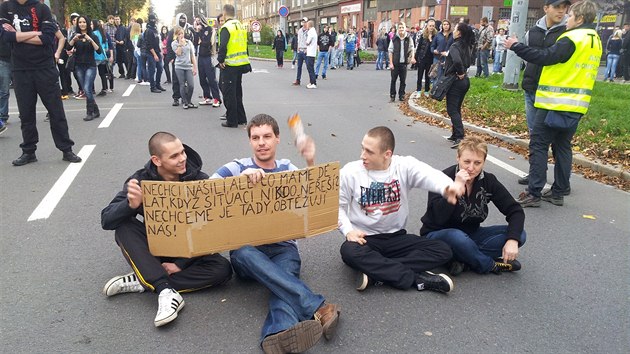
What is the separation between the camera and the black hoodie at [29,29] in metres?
Answer: 5.84

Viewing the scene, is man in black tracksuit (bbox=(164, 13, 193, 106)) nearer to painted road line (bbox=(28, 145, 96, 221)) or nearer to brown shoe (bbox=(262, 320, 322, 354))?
painted road line (bbox=(28, 145, 96, 221))

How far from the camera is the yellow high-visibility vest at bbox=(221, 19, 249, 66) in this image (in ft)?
29.0

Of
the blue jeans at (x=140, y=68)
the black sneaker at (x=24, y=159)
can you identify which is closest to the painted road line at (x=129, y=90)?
the blue jeans at (x=140, y=68)

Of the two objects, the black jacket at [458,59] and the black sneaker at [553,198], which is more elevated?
the black jacket at [458,59]

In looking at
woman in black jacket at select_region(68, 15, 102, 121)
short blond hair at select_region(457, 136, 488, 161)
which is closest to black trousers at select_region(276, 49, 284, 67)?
woman in black jacket at select_region(68, 15, 102, 121)

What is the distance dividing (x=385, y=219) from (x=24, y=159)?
5.17m

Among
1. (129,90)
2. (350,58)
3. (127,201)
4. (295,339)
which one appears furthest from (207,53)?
(350,58)

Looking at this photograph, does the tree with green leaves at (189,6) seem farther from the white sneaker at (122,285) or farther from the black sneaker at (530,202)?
the white sneaker at (122,285)

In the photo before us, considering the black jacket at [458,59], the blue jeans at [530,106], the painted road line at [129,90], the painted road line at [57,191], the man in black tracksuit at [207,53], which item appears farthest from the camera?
the painted road line at [129,90]

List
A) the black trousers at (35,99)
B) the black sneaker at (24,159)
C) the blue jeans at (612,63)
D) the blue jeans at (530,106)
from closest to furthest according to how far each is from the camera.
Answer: the blue jeans at (530,106)
the black trousers at (35,99)
the black sneaker at (24,159)
the blue jeans at (612,63)

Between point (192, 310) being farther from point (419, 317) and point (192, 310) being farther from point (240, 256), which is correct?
point (419, 317)

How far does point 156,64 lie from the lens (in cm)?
1393

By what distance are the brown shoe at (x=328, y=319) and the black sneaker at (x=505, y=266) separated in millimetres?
1448

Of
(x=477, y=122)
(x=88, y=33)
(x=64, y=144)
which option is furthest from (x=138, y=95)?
(x=477, y=122)
